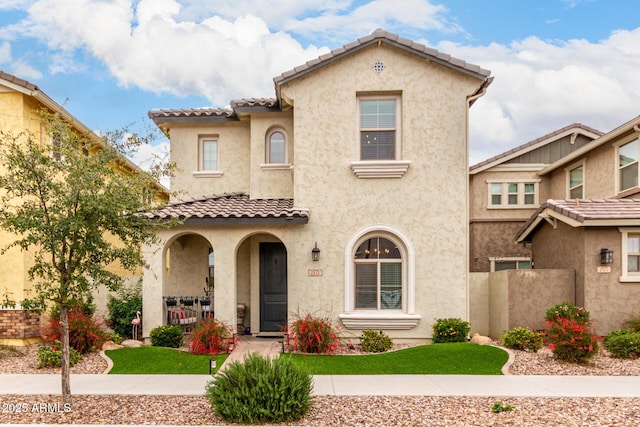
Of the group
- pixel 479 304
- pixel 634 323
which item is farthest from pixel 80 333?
pixel 634 323

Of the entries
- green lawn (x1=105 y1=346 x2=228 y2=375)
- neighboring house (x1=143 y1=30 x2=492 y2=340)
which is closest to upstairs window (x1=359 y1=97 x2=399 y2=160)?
neighboring house (x1=143 y1=30 x2=492 y2=340)

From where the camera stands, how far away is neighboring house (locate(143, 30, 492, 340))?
12.5m

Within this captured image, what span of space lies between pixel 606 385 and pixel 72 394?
32.3ft

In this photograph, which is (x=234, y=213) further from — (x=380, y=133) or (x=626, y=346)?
(x=626, y=346)

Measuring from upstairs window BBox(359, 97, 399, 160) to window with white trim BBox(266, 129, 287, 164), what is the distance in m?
3.06

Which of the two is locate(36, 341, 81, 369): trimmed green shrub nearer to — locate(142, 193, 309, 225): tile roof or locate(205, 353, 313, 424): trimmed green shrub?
locate(142, 193, 309, 225): tile roof

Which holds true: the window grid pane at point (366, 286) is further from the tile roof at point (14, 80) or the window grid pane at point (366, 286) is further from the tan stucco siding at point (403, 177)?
the tile roof at point (14, 80)

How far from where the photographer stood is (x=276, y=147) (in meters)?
14.9

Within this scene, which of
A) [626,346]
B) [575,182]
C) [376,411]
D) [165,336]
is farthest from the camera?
[575,182]

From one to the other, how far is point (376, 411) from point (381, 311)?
214 inches

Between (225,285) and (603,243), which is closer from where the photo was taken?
(225,285)

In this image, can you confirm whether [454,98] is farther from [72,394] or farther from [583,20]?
[72,394]

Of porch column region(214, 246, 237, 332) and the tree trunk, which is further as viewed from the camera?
porch column region(214, 246, 237, 332)

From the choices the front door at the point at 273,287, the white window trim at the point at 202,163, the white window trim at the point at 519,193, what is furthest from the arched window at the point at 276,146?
the white window trim at the point at 519,193
